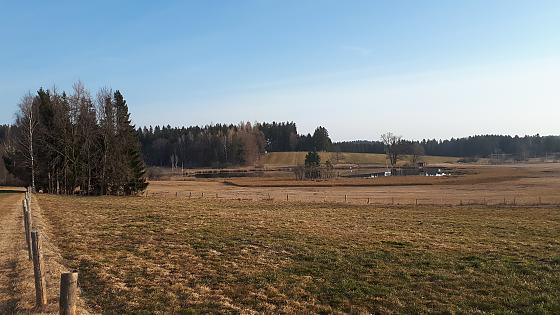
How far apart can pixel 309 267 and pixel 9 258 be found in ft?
28.9

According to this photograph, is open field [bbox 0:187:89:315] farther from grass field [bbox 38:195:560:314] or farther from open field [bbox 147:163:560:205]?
open field [bbox 147:163:560:205]

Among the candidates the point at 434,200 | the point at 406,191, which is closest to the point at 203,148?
the point at 406,191

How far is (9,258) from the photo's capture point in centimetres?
1367

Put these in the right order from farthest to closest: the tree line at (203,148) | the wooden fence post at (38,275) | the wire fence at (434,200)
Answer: the tree line at (203,148) < the wire fence at (434,200) < the wooden fence post at (38,275)

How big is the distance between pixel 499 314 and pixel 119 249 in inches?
471

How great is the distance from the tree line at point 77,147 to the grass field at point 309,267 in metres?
35.6

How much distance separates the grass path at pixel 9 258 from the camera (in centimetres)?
944

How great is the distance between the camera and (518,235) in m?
20.5

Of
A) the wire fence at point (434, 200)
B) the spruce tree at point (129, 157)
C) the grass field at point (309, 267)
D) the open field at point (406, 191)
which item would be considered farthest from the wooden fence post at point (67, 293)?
the spruce tree at point (129, 157)

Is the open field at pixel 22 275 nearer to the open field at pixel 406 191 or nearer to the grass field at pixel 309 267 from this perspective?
the grass field at pixel 309 267

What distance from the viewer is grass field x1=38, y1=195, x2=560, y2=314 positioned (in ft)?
32.6

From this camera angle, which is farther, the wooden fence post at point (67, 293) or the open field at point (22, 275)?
the open field at point (22, 275)

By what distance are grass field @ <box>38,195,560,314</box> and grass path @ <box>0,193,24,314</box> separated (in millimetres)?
1484

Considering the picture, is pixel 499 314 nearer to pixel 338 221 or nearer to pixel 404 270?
pixel 404 270
